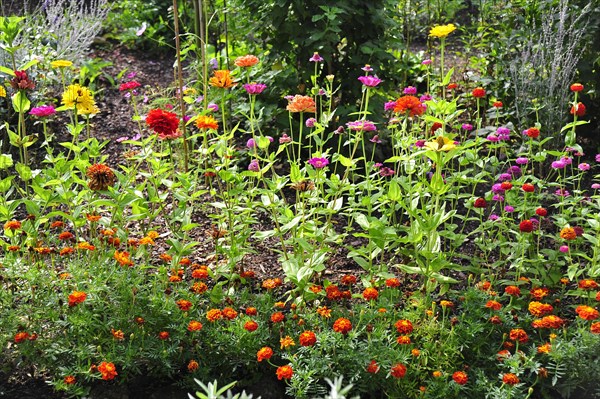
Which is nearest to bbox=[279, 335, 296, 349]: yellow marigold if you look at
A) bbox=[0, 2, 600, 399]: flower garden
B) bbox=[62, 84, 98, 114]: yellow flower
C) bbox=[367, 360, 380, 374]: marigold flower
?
bbox=[0, 2, 600, 399]: flower garden

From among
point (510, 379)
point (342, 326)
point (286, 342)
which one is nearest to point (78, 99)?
point (286, 342)

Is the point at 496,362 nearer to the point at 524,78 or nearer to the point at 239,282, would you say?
the point at 239,282

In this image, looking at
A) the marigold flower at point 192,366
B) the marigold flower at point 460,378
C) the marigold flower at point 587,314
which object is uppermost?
the marigold flower at point 587,314

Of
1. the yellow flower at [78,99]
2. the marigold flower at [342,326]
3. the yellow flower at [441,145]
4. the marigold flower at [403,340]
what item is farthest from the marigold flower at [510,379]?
the yellow flower at [78,99]

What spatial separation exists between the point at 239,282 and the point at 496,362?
1.16 m

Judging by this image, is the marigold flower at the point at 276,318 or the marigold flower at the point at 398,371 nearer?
the marigold flower at the point at 398,371

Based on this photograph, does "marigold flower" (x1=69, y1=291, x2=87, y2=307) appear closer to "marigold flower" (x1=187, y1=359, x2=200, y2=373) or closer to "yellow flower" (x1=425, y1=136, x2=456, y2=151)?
"marigold flower" (x1=187, y1=359, x2=200, y2=373)

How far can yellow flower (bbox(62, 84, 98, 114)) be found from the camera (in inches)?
126

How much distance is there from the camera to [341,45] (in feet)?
15.0

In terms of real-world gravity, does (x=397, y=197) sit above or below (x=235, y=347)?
above

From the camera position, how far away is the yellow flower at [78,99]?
3209 mm

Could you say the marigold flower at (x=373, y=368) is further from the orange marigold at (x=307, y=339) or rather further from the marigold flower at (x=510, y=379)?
the marigold flower at (x=510, y=379)

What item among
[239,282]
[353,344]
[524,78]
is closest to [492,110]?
[524,78]

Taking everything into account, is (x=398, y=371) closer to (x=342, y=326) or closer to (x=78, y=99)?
(x=342, y=326)
